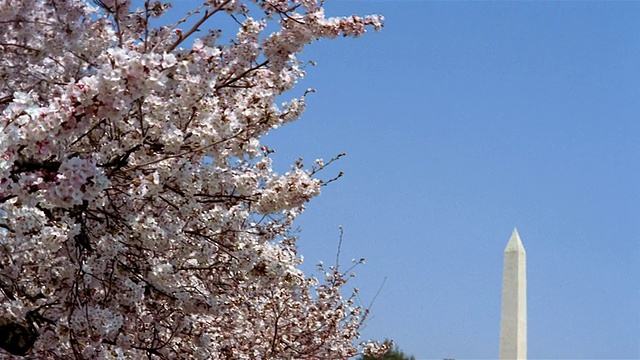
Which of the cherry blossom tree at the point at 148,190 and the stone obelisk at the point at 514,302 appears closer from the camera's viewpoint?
the cherry blossom tree at the point at 148,190

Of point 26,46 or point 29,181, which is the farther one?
point 26,46

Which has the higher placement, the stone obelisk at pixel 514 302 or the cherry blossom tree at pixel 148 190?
the stone obelisk at pixel 514 302

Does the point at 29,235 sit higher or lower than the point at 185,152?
lower

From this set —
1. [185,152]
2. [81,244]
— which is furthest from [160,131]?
[81,244]

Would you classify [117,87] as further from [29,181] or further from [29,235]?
[29,235]

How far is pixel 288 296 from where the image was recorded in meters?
9.96

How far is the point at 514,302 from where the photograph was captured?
17.8 m

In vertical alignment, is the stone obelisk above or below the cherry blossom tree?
above

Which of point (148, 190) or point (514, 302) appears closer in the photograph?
point (148, 190)

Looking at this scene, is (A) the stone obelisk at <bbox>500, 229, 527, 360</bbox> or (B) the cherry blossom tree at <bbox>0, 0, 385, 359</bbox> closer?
(B) the cherry blossom tree at <bbox>0, 0, 385, 359</bbox>

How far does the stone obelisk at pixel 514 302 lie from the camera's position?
17.6 m

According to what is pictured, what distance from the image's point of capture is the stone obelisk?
57.7 feet

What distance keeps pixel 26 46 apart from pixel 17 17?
0.69ft

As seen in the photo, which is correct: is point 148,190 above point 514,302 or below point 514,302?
below
